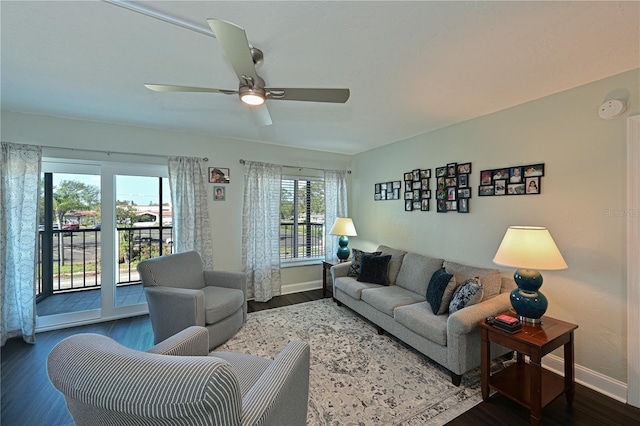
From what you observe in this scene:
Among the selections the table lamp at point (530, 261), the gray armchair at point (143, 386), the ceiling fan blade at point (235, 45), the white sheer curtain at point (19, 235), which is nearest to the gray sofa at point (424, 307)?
the table lamp at point (530, 261)

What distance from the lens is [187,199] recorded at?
3.56 meters

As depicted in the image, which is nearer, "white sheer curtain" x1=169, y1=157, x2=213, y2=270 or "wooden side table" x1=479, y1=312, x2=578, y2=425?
"wooden side table" x1=479, y1=312, x2=578, y2=425

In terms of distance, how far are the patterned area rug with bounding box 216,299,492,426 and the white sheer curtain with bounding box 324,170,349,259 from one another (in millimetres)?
1529

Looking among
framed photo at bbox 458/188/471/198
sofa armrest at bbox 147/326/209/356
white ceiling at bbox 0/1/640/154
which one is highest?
white ceiling at bbox 0/1/640/154

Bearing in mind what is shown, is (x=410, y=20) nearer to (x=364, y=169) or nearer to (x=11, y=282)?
(x=364, y=169)

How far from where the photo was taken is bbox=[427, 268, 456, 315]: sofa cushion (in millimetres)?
2471

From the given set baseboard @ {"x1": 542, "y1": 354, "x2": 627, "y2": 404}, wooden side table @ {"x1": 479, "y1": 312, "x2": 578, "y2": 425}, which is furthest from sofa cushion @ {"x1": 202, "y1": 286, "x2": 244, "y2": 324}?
baseboard @ {"x1": 542, "y1": 354, "x2": 627, "y2": 404}

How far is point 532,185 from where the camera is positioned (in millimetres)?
2461

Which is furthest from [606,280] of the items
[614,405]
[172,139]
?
[172,139]

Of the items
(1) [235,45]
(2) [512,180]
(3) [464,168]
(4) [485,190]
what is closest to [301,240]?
(3) [464,168]

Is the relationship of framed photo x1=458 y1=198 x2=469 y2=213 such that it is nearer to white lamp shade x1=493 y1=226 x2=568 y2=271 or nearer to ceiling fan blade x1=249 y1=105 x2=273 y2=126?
white lamp shade x1=493 y1=226 x2=568 y2=271

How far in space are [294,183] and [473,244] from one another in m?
2.83

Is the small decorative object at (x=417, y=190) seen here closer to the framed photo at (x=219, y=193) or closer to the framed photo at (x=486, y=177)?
the framed photo at (x=486, y=177)

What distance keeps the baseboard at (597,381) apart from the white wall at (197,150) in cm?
322
